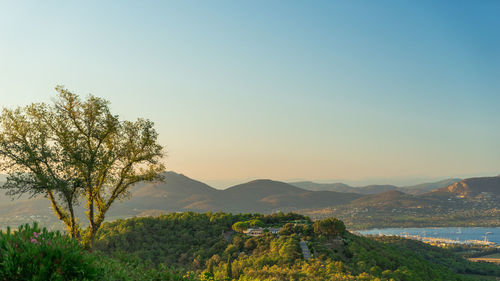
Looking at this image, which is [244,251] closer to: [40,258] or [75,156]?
[75,156]

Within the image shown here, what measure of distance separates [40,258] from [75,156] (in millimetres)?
16013

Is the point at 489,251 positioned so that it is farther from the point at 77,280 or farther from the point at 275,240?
the point at 77,280

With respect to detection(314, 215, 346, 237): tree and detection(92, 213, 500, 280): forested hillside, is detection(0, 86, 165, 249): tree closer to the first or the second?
detection(92, 213, 500, 280): forested hillside

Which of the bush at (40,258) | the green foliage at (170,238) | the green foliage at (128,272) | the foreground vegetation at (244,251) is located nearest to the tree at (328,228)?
the foreground vegetation at (244,251)

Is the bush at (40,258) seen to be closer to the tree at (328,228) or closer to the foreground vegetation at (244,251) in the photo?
the foreground vegetation at (244,251)

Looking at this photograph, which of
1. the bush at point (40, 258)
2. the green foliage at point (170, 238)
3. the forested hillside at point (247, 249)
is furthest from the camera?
the green foliage at point (170, 238)

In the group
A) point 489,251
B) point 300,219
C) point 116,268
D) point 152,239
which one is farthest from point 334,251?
point 489,251

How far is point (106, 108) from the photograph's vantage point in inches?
1056

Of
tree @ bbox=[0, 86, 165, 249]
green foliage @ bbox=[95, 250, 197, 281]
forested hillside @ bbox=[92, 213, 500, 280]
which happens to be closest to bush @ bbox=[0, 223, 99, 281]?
green foliage @ bbox=[95, 250, 197, 281]

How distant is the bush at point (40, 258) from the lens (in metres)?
9.34

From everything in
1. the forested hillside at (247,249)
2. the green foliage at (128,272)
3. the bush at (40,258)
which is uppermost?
the bush at (40,258)

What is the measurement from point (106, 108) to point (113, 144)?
2.71 meters

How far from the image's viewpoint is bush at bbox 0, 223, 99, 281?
9.34 metres

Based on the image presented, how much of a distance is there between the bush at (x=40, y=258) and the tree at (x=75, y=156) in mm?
14367
